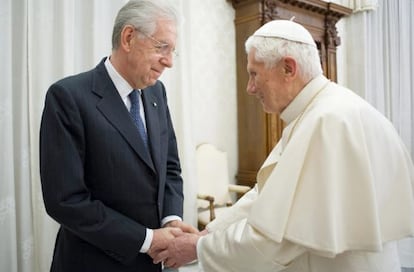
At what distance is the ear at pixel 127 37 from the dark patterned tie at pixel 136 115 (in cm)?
18

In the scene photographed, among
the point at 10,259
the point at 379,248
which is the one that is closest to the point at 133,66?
the point at 379,248

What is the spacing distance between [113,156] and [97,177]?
0.09 meters

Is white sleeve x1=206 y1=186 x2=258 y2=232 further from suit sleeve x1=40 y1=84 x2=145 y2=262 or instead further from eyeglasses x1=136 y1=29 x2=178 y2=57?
eyeglasses x1=136 y1=29 x2=178 y2=57

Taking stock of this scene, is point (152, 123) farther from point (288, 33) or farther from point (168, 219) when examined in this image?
point (288, 33)

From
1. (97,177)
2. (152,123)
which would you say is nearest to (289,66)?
(152,123)

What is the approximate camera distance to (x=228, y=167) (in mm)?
4395

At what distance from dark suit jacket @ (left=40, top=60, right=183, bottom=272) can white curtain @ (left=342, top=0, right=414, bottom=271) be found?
534 cm

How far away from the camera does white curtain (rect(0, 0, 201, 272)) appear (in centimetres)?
268

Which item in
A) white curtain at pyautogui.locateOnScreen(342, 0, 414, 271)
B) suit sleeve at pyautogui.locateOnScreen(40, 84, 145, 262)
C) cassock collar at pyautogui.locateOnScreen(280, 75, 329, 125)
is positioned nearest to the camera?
suit sleeve at pyautogui.locateOnScreen(40, 84, 145, 262)

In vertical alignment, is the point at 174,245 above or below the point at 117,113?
below

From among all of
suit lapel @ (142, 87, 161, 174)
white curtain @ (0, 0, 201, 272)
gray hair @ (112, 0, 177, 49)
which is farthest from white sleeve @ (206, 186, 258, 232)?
white curtain @ (0, 0, 201, 272)

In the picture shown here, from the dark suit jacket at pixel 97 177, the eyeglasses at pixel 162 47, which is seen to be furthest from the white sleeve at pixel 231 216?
the eyeglasses at pixel 162 47

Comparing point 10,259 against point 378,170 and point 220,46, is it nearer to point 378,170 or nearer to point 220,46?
point 378,170

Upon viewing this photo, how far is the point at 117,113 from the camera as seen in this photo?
133 centimetres
